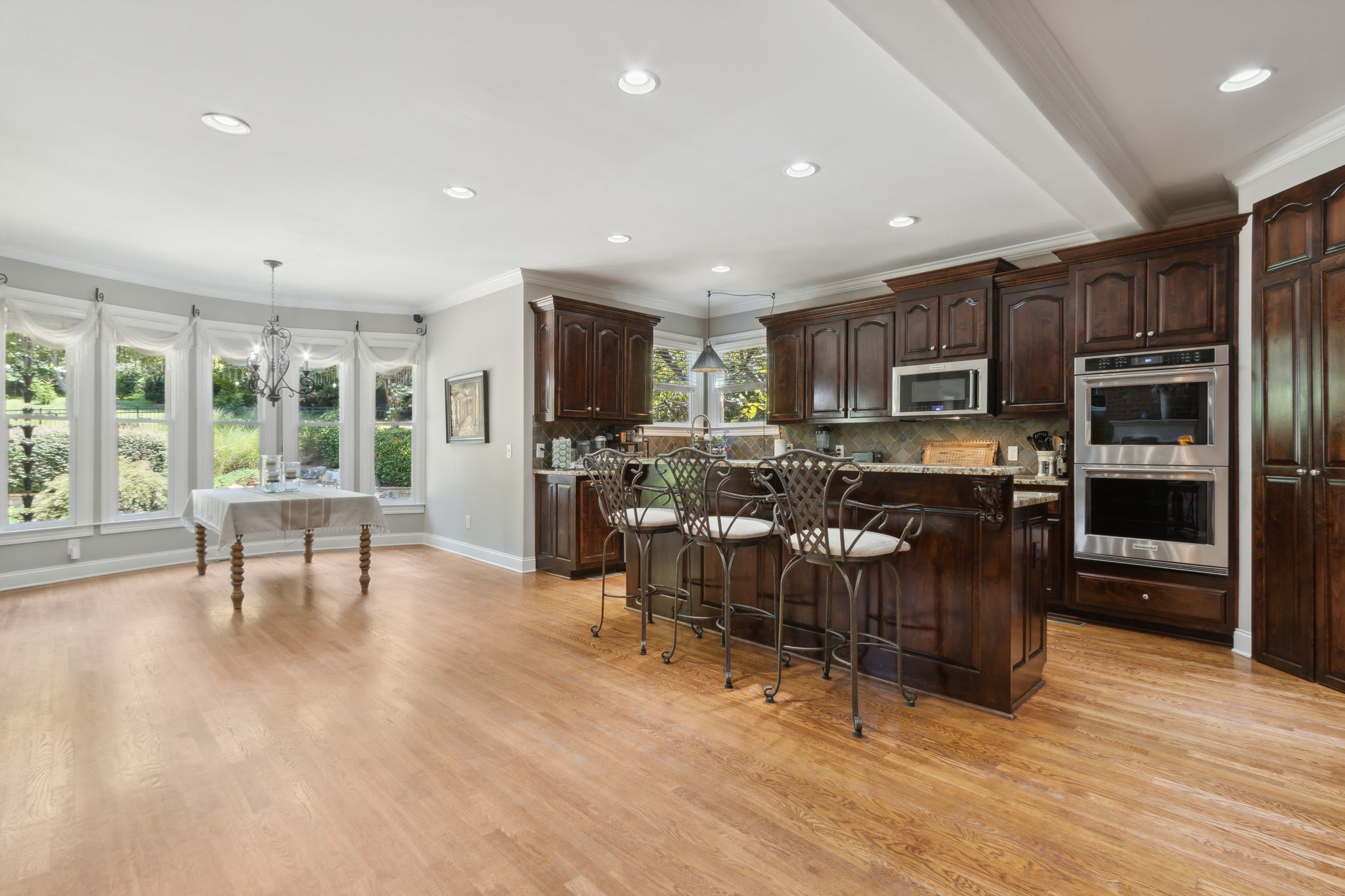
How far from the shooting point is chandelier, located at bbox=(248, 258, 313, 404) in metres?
5.61

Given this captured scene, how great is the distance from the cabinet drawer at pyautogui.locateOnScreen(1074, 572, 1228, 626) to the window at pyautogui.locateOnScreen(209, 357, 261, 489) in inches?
279

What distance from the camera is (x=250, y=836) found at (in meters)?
1.86

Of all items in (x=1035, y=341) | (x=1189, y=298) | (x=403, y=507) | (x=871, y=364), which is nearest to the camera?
(x=1189, y=298)

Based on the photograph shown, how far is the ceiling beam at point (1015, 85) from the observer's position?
2.07m

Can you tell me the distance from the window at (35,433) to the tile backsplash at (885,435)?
12.4ft

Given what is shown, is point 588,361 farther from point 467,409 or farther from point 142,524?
point 142,524

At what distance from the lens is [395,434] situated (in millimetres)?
7047

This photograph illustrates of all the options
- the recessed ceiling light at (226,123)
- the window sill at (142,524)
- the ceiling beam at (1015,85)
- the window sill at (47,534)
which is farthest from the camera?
the window sill at (142,524)

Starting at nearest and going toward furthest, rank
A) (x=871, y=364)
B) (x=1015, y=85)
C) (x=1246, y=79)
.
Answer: (x=1015, y=85) < (x=1246, y=79) < (x=871, y=364)

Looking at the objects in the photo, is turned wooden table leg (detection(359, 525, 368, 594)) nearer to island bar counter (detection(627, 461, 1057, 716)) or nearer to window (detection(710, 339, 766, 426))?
island bar counter (detection(627, 461, 1057, 716))

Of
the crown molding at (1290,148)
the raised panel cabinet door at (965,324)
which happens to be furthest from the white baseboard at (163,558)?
the crown molding at (1290,148)

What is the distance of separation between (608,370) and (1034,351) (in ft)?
11.2

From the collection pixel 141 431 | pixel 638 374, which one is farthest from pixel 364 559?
pixel 638 374

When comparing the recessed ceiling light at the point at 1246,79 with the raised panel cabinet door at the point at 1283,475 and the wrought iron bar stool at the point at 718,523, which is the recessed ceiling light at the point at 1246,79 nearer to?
the raised panel cabinet door at the point at 1283,475
